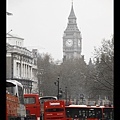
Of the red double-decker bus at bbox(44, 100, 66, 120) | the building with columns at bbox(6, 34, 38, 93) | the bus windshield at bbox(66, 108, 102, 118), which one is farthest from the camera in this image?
the building with columns at bbox(6, 34, 38, 93)

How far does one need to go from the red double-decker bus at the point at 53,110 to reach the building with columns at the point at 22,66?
55.0 m

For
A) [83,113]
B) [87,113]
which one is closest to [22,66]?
[87,113]

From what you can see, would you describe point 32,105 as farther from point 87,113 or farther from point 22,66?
point 22,66

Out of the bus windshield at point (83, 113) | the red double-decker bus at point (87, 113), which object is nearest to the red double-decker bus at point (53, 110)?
the red double-decker bus at point (87, 113)

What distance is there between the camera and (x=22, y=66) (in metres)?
111

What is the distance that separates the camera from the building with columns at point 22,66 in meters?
96.4

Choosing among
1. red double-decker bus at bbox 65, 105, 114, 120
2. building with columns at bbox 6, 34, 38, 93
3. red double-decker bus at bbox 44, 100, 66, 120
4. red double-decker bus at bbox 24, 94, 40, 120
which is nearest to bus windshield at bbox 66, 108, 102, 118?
red double-decker bus at bbox 65, 105, 114, 120

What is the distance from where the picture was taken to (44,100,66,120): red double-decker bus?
3556cm

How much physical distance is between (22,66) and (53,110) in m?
75.2

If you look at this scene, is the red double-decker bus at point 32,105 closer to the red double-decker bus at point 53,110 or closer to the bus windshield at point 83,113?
the red double-decker bus at point 53,110

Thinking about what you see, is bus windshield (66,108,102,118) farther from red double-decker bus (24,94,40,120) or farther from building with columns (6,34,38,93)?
building with columns (6,34,38,93)

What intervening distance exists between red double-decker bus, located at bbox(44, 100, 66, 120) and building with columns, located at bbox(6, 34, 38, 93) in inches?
2165
